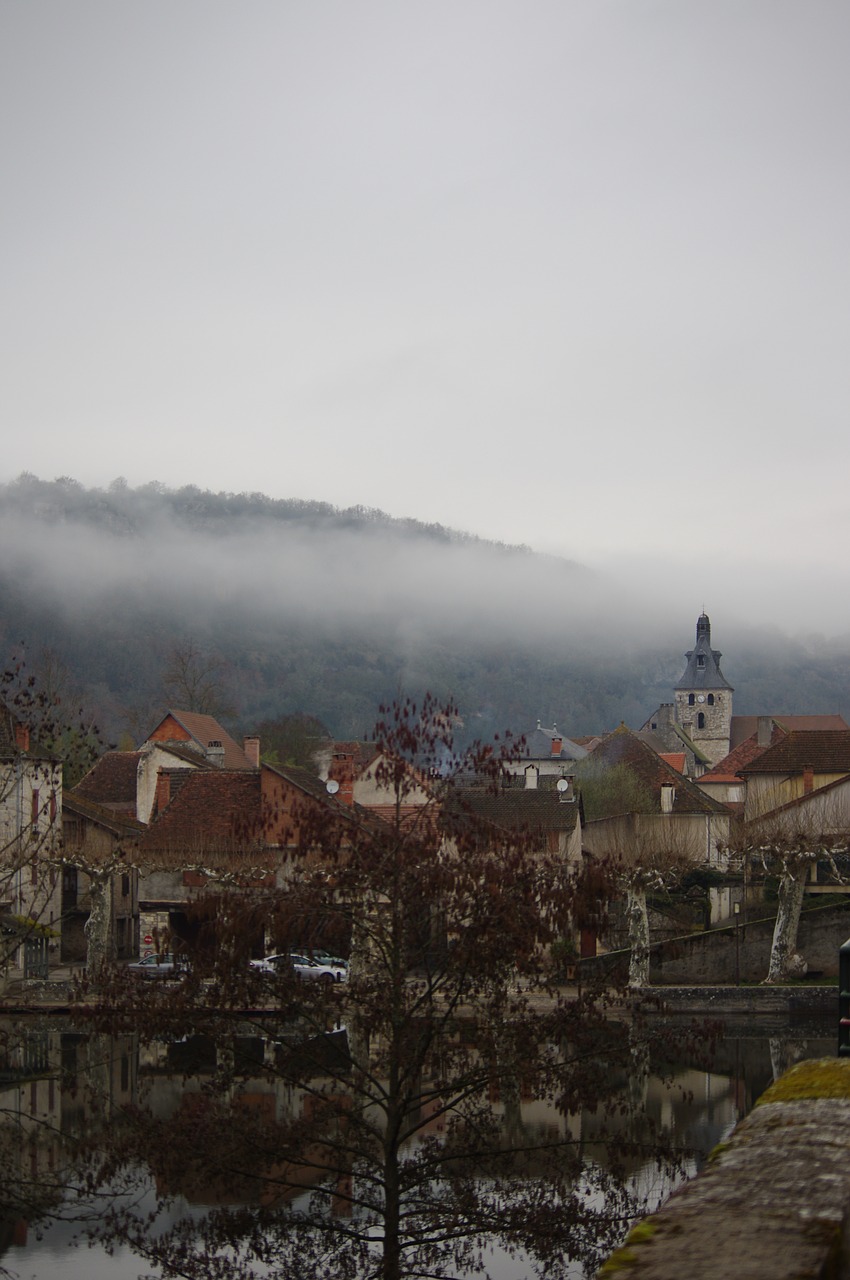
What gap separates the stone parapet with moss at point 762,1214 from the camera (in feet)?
16.1

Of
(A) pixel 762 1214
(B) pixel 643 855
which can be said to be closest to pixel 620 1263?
(A) pixel 762 1214

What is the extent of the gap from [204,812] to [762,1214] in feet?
184

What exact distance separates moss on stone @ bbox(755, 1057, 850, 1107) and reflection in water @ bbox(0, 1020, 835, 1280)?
24.8 feet

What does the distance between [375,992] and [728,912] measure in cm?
4524

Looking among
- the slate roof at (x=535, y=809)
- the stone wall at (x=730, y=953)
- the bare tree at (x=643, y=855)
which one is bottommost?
the stone wall at (x=730, y=953)

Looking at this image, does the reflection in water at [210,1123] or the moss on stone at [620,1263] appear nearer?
the moss on stone at [620,1263]

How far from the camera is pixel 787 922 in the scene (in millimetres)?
49812

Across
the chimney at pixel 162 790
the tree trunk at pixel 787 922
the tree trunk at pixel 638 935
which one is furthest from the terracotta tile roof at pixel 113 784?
the tree trunk at pixel 787 922

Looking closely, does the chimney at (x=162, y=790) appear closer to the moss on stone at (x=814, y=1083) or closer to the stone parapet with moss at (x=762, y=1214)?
the moss on stone at (x=814, y=1083)

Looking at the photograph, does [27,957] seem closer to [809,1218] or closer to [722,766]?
[809,1218]

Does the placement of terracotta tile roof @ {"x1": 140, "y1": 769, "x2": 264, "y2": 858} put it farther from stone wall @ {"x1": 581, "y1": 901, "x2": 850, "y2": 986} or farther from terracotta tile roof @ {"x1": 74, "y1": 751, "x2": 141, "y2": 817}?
stone wall @ {"x1": 581, "y1": 901, "x2": 850, "y2": 986}

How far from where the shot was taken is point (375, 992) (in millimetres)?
16375

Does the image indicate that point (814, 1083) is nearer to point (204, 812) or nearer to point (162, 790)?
point (204, 812)

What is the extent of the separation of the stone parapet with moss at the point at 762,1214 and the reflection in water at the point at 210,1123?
918 centimetres
